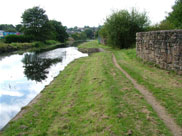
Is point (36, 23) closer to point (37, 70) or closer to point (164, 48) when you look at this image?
point (37, 70)

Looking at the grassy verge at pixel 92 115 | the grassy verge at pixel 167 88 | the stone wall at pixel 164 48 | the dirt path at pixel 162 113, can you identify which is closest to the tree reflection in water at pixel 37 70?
the grassy verge at pixel 92 115

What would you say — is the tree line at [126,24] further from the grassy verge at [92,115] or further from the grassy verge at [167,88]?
the grassy verge at [92,115]

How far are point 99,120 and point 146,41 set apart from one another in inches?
388

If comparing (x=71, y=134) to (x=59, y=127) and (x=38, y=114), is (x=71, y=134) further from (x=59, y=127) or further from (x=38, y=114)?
(x=38, y=114)

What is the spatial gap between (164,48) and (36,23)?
59660mm

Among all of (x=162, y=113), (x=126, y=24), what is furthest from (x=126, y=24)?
(x=162, y=113)

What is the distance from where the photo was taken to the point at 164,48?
34.1 ft

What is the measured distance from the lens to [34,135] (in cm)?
473

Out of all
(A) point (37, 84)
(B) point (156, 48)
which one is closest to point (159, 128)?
(B) point (156, 48)

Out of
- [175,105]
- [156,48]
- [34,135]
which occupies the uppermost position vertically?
[156,48]

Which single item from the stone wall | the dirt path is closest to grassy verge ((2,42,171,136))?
the dirt path

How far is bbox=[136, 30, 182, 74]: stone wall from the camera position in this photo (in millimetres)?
9102

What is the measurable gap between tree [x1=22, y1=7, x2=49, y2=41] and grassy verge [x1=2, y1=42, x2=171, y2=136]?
57.9m

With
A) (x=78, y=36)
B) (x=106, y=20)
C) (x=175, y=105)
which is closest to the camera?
(x=175, y=105)
